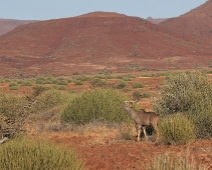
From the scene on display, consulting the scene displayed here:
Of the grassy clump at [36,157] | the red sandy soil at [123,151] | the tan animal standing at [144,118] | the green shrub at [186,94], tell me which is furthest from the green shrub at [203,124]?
the grassy clump at [36,157]

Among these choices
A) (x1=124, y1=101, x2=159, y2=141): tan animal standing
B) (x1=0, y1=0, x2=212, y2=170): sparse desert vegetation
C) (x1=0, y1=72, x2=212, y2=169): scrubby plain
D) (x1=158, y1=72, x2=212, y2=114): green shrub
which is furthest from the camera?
(x1=158, y1=72, x2=212, y2=114): green shrub

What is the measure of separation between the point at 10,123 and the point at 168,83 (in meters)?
5.33

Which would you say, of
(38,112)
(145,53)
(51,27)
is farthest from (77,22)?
(38,112)

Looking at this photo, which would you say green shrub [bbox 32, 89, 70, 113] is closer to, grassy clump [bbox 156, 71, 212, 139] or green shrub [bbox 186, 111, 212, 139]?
grassy clump [bbox 156, 71, 212, 139]

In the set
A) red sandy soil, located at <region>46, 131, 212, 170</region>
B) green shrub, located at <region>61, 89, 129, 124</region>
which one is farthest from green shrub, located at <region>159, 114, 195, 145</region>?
green shrub, located at <region>61, 89, 129, 124</region>

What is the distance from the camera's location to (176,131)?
→ 30.2 ft

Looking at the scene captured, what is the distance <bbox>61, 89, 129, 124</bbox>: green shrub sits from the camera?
1348 centimetres

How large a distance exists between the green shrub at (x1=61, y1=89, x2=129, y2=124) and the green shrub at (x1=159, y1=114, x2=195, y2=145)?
4147 millimetres

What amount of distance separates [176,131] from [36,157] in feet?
15.8

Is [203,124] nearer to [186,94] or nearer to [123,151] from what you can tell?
[186,94]

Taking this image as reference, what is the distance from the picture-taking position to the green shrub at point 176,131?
9211 mm

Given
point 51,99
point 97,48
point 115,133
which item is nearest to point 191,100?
point 115,133

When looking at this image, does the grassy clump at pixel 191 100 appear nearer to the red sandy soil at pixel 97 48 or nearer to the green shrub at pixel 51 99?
the green shrub at pixel 51 99

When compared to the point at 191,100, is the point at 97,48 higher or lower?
higher
